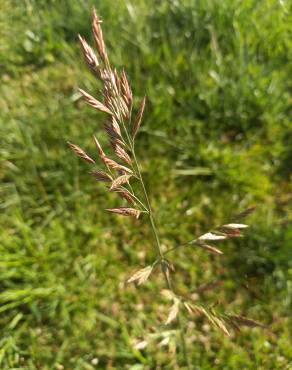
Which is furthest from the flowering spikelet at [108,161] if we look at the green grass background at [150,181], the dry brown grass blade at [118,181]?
the green grass background at [150,181]

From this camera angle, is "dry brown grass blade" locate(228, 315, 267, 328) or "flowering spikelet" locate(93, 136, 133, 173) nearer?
"flowering spikelet" locate(93, 136, 133, 173)

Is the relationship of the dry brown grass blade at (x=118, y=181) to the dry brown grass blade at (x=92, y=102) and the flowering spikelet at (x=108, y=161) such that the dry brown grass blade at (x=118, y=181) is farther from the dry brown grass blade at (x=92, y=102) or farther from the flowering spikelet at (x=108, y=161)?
the dry brown grass blade at (x=92, y=102)

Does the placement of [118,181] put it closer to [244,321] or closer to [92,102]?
[92,102]

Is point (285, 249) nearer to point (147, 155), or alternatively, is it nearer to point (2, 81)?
point (147, 155)

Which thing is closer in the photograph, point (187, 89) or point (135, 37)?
point (187, 89)

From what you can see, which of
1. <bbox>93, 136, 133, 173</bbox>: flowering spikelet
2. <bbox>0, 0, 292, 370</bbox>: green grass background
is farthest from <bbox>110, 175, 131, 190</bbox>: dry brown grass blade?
<bbox>0, 0, 292, 370</bbox>: green grass background

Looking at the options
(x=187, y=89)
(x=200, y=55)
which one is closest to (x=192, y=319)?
(x=187, y=89)

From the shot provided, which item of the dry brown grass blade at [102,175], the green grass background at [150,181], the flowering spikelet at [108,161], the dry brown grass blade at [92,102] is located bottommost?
the green grass background at [150,181]

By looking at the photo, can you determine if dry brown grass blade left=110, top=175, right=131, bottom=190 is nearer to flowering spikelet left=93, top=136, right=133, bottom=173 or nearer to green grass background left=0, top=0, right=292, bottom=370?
flowering spikelet left=93, top=136, right=133, bottom=173
